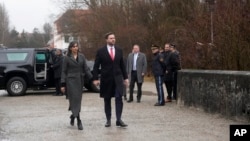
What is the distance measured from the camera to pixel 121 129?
9250 mm

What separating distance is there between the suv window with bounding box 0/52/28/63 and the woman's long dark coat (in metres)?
8.89

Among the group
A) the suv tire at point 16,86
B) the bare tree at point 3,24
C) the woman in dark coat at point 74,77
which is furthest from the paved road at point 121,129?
the bare tree at point 3,24

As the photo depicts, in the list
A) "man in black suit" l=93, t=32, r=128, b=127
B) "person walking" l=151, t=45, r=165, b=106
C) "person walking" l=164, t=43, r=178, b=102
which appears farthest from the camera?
"person walking" l=164, t=43, r=178, b=102

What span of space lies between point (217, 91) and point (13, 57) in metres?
9.89

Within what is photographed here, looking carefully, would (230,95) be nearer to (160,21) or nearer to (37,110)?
(37,110)

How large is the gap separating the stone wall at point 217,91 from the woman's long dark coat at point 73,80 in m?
3.09

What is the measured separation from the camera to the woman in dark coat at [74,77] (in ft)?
31.7

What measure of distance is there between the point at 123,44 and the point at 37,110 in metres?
20.7

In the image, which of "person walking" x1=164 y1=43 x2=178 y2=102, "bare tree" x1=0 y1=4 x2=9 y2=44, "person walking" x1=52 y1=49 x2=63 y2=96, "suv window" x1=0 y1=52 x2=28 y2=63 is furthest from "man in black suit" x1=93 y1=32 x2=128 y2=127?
"bare tree" x1=0 y1=4 x2=9 y2=44

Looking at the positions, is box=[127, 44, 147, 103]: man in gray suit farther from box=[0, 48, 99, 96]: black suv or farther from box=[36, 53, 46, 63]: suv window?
box=[36, 53, 46, 63]: suv window

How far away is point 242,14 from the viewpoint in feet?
46.2

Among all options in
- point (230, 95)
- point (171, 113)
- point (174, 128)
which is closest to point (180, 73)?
point (171, 113)

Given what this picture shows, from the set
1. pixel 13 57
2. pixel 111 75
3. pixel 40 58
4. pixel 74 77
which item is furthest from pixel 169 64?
pixel 13 57

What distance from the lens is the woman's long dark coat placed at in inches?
380
